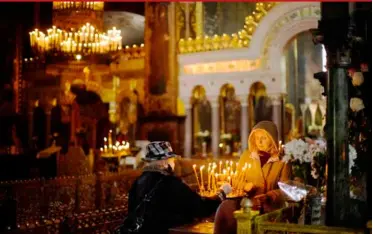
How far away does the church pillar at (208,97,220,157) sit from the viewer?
1513 centimetres

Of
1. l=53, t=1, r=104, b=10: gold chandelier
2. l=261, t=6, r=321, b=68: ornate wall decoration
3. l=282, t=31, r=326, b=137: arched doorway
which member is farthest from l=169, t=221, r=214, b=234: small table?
l=282, t=31, r=326, b=137: arched doorway

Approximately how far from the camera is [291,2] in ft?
44.9

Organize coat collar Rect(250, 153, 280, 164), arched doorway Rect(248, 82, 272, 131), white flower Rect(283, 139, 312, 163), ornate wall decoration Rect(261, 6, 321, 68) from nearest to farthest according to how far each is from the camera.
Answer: white flower Rect(283, 139, 312, 163)
coat collar Rect(250, 153, 280, 164)
ornate wall decoration Rect(261, 6, 321, 68)
arched doorway Rect(248, 82, 272, 131)

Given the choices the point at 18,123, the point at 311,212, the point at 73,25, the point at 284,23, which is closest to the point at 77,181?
the point at 311,212

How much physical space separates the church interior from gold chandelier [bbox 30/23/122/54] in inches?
→ 1.0

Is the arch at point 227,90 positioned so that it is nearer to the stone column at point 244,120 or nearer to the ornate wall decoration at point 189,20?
the stone column at point 244,120

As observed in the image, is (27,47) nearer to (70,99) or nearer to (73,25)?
(70,99)

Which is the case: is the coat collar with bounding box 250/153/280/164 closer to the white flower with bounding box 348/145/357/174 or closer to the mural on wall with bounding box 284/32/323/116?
the white flower with bounding box 348/145/357/174

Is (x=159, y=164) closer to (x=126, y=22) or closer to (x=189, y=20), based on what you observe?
(x=189, y=20)

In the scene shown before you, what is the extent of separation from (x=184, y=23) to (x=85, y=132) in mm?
5179

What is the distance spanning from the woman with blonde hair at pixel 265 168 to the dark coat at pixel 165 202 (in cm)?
93

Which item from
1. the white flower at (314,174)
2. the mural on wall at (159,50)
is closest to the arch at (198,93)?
the mural on wall at (159,50)

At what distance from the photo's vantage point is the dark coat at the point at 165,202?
4.05m

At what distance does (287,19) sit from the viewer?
13969 millimetres
